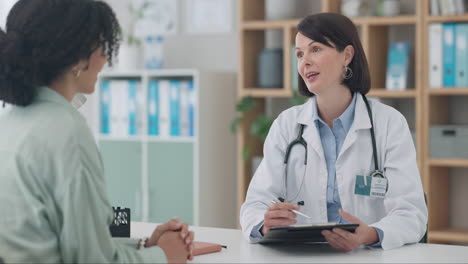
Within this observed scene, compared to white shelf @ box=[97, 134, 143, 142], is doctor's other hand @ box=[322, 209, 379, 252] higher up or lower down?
lower down

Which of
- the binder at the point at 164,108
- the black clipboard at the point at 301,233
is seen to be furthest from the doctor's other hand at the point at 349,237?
the binder at the point at 164,108

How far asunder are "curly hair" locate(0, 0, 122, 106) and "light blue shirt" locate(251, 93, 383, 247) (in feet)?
3.46

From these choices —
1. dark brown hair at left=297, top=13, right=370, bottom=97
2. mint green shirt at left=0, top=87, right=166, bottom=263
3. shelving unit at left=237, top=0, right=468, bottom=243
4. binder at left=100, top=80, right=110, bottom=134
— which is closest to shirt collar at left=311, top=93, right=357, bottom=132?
dark brown hair at left=297, top=13, right=370, bottom=97

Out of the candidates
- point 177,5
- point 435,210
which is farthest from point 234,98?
point 435,210

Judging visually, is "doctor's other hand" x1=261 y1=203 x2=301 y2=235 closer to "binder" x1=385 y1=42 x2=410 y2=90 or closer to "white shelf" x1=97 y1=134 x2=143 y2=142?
"binder" x1=385 y1=42 x2=410 y2=90

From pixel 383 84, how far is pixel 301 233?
2.51 meters

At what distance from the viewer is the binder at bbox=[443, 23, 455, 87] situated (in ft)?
12.8

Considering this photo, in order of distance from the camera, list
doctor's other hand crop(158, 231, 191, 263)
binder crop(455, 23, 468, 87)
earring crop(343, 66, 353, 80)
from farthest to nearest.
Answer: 1. binder crop(455, 23, 468, 87)
2. earring crop(343, 66, 353, 80)
3. doctor's other hand crop(158, 231, 191, 263)

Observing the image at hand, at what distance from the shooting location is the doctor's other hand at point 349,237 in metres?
1.97

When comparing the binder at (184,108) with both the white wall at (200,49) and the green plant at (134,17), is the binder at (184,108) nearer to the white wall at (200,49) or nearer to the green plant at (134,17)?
the white wall at (200,49)

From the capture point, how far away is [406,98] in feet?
14.3

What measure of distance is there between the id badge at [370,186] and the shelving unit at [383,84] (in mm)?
1745

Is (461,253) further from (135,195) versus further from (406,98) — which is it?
(135,195)

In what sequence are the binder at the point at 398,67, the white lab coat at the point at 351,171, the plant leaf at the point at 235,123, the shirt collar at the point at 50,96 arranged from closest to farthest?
the shirt collar at the point at 50,96 → the white lab coat at the point at 351,171 → the binder at the point at 398,67 → the plant leaf at the point at 235,123
